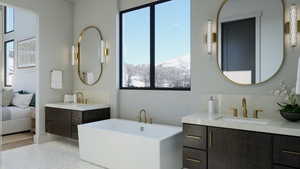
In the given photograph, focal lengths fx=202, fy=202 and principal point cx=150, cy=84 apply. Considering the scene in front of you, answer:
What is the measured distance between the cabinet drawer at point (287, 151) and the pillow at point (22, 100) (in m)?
5.33

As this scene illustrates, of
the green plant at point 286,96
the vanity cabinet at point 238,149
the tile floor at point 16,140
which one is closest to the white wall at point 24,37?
the tile floor at point 16,140

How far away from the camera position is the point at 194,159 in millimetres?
2201

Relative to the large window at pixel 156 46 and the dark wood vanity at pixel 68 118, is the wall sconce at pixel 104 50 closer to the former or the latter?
the large window at pixel 156 46

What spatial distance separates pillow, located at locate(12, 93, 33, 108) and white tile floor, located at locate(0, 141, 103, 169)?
1654mm

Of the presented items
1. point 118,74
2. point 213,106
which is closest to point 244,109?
point 213,106

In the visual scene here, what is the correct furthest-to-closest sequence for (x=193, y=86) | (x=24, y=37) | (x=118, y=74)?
(x=24, y=37) < (x=118, y=74) < (x=193, y=86)

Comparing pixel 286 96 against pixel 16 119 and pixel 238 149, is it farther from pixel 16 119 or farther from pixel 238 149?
pixel 16 119

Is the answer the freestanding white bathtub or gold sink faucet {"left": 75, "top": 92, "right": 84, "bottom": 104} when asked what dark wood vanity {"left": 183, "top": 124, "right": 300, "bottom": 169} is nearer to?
the freestanding white bathtub

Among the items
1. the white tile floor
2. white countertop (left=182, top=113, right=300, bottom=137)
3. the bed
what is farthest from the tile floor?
white countertop (left=182, top=113, right=300, bottom=137)

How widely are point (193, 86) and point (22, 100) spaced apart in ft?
14.7

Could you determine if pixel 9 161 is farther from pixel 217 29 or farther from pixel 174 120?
pixel 217 29

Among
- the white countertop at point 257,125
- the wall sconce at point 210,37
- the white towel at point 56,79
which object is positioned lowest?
Answer: the white countertop at point 257,125

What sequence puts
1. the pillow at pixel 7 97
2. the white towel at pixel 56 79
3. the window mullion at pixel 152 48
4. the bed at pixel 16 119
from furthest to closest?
the pillow at pixel 7 97, the bed at pixel 16 119, the white towel at pixel 56 79, the window mullion at pixel 152 48

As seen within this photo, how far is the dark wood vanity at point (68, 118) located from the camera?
3.50 metres
